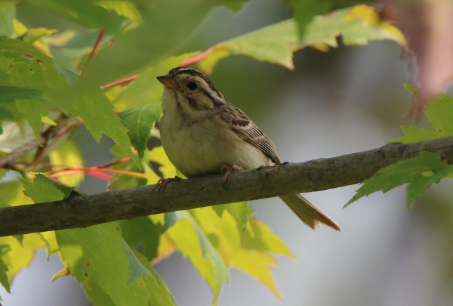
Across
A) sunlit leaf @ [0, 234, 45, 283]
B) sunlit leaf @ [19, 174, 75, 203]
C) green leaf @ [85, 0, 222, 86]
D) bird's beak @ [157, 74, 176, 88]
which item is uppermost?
bird's beak @ [157, 74, 176, 88]

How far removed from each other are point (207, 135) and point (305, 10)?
2.87 metres

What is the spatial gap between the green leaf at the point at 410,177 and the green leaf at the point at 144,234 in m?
1.60

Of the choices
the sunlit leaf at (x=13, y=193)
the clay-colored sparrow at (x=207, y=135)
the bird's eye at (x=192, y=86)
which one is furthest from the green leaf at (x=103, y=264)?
the bird's eye at (x=192, y=86)

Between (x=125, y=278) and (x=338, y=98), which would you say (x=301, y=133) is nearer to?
(x=338, y=98)

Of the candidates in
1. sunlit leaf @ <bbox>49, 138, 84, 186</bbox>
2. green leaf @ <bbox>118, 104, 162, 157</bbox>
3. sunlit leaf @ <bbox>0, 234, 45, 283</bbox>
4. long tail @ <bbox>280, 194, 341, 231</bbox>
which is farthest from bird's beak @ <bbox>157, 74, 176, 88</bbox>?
sunlit leaf @ <bbox>0, 234, 45, 283</bbox>

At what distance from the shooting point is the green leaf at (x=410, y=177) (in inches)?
64.4

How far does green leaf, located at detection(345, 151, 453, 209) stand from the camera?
1635mm

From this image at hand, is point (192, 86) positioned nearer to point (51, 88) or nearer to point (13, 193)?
point (13, 193)

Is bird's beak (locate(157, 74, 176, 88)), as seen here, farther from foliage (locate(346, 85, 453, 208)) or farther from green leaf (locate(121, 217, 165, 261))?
foliage (locate(346, 85, 453, 208))

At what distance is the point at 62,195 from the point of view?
2551mm

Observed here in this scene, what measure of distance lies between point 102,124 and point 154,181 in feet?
3.55

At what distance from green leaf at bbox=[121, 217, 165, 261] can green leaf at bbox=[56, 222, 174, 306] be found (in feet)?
0.90

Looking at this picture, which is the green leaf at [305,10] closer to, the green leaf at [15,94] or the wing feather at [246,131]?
the green leaf at [15,94]

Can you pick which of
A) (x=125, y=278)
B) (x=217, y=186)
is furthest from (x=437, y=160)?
(x=125, y=278)
